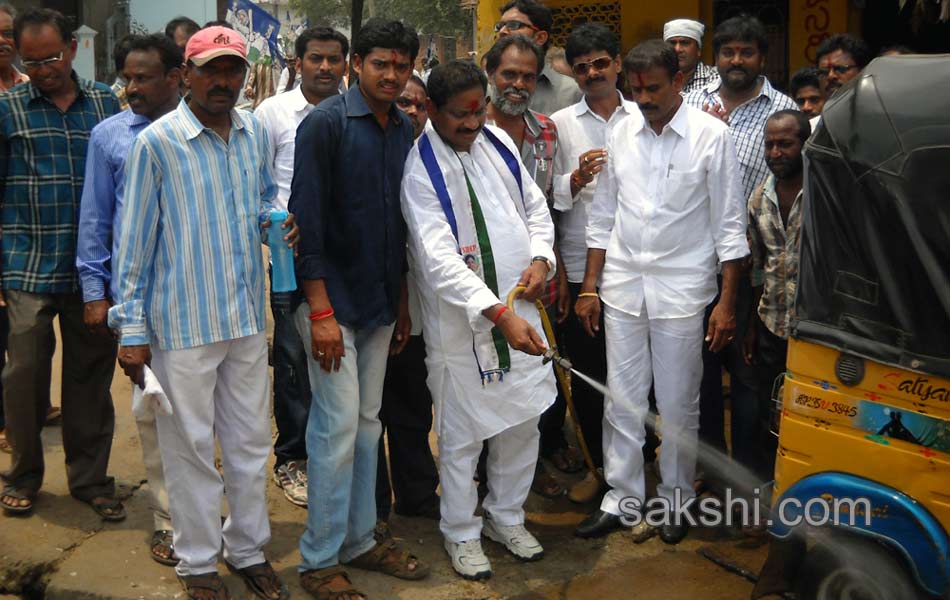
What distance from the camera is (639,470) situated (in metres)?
4.86

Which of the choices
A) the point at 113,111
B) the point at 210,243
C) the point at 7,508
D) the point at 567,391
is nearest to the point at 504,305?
the point at 567,391

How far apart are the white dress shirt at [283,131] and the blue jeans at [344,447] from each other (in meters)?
1.21

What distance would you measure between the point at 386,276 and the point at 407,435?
107 cm

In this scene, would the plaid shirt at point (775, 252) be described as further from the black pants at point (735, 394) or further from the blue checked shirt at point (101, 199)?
the blue checked shirt at point (101, 199)

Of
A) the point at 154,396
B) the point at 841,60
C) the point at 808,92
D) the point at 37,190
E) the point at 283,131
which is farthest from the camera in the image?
the point at 808,92

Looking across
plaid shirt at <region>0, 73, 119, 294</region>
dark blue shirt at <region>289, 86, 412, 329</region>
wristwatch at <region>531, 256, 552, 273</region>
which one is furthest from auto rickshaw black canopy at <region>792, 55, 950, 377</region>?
plaid shirt at <region>0, 73, 119, 294</region>

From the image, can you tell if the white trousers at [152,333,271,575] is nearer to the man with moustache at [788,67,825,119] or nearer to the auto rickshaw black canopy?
the auto rickshaw black canopy

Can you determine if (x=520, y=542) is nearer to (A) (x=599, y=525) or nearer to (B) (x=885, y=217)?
(A) (x=599, y=525)

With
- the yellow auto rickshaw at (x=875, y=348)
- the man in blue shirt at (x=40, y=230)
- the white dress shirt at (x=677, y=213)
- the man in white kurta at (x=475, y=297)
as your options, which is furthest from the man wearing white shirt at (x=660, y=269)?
the man in blue shirt at (x=40, y=230)

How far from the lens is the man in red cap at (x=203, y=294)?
148 inches

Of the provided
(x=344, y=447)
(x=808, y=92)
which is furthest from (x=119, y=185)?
(x=808, y=92)

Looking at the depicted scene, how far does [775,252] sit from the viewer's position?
14.6 ft

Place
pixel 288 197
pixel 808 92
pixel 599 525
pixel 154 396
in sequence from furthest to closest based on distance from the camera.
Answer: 1. pixel 808 92
2. pixel 288 197
3. pixel 599 525
4. pixel 154 396

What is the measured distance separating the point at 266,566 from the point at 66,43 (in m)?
2.58
